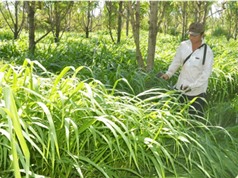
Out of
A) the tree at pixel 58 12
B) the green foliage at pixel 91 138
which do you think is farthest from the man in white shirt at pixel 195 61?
the tree at pixel 58 12

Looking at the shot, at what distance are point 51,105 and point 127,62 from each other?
10.8 feet

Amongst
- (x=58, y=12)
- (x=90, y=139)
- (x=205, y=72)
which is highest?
(x=58, y=12)

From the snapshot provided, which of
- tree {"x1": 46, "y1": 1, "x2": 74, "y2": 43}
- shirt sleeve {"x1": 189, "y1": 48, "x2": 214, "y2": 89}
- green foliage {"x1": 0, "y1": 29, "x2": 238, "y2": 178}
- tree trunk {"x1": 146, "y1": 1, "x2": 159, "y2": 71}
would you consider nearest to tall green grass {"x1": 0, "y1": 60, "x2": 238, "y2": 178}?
green foliage {"x1": 0, "y1": 29, "x2": 238, "y2": 178}

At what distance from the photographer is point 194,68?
127 inches

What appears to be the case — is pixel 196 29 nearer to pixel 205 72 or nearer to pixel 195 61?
pixel 195 61

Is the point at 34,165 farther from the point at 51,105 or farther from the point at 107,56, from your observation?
the point at 107,56

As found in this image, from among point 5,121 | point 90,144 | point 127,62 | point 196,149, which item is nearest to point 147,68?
point 127,62

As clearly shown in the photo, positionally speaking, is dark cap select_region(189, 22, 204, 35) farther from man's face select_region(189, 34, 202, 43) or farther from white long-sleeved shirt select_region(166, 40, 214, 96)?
white long-sleeved shirt select_region(166, 40, 214, 96)

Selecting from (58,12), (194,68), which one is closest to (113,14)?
(58,12)

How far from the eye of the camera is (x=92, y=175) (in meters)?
1.84

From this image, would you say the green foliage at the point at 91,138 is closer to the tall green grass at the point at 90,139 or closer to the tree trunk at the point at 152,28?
the tall green grass at the point at 90,139

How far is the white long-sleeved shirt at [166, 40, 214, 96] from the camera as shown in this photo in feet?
10.5

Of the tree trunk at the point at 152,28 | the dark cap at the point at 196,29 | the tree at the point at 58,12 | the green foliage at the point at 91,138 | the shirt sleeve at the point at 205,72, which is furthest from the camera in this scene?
the tree at the point at 58,12

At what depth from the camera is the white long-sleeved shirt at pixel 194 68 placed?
10.5ft
